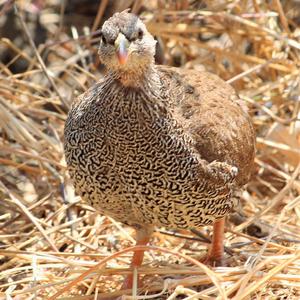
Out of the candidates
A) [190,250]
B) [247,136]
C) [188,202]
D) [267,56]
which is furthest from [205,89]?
[267,56]

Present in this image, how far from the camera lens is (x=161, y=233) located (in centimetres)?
464

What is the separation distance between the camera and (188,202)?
368 centimetres

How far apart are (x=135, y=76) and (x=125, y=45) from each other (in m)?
0.22

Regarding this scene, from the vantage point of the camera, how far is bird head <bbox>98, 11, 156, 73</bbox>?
11.0 ft

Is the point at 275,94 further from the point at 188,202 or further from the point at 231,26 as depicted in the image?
the point at 188,202

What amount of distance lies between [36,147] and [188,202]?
4.62 ft

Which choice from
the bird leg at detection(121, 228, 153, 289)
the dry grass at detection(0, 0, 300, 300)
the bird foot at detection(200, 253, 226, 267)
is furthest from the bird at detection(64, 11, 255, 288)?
the bird foot at detection(200, 253, 226, 267)

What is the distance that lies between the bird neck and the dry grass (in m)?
0.74

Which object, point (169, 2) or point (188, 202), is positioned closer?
point (188, 202)

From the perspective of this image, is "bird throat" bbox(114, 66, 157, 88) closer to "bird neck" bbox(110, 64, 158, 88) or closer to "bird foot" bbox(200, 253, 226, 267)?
"bird neck" bbox(110, 64, 158, 88)

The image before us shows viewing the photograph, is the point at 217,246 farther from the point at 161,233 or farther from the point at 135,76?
the point at 135,76

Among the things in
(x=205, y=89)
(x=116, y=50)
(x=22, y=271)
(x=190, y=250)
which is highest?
(x=116, y=50)

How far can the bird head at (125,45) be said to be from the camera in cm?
336

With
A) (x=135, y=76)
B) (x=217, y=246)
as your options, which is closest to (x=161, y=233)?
(x=217, y=246)
